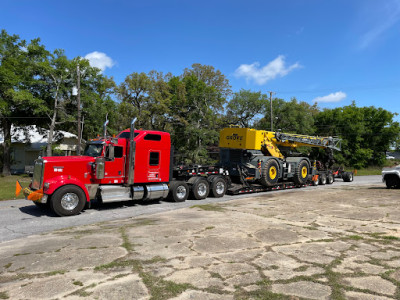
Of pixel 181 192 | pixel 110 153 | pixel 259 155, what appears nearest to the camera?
pixel 110 153

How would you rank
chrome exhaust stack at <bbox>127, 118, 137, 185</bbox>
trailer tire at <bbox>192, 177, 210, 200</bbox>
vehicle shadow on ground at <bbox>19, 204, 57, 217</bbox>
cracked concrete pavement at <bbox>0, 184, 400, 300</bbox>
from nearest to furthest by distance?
1. cracked concrete pavement at <bbox>0, 184, 400, 300</bbox>
2. vehicle shadow on ground at <bbox>19, 204, 57, 217</bbox>
3. chrome exhaust stack at <bbox>127, 118, 137, 185</bbox>
4. trailer tire at <bbox>192, 177, 210, 200</bbox>

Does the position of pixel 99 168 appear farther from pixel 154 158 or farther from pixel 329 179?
pixel 329 179

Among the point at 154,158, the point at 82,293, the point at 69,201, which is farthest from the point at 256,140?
the point at 82,293

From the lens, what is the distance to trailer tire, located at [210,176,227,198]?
13.6 meters

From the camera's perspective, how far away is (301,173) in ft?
58.4

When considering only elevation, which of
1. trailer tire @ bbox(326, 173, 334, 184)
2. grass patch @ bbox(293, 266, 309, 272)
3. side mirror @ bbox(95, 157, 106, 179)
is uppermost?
side mirror @ bbox(95, 157, 106, 179)

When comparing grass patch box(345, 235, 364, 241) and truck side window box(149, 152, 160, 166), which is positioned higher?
truck side window box(149, 152, 160, 166)

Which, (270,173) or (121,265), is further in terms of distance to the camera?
(270,173)

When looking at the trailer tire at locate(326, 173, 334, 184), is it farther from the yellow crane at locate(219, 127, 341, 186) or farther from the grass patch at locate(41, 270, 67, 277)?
the grass patch at locate(41, 270, 67, 277)

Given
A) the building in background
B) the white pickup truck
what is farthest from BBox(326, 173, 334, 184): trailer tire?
the building in background

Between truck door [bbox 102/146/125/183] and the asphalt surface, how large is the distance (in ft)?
3.61

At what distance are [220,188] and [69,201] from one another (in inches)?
273

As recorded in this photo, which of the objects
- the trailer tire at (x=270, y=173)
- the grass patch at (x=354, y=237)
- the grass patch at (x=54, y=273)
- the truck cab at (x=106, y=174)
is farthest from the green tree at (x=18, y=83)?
the grass patch at (x=354, y=237)

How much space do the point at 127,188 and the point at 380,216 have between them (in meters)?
8.30
